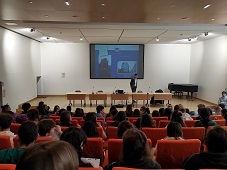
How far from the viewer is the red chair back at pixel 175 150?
275 cm

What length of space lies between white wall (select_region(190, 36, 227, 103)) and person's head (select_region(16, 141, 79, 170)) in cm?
1133

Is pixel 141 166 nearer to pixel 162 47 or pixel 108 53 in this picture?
pixel 108 53

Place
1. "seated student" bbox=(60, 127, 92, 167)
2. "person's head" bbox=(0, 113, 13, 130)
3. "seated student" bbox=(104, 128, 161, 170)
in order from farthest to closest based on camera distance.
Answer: "person's head" bbox=(0, 113, 13, 130)
"seated student" bbox=(60, 127, 92, 167)
"seated student" bbox=(104, 128, 161, 170)

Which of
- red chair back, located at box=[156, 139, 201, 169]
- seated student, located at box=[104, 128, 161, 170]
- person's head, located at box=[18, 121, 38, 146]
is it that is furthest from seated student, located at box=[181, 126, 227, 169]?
person's head, located at box=[18, 121, 38, 146]

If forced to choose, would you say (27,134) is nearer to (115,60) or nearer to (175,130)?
(175,130)

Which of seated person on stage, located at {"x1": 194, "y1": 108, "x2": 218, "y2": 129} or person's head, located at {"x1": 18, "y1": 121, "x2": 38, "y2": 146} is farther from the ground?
person's head, located at {"x1": 18, "y1": 121, "x2": 38, "y2": 146}

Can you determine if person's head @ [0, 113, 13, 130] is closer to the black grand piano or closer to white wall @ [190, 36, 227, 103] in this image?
white wall @ [190, 36, 227, 103]

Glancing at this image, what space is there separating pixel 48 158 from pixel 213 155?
180cm

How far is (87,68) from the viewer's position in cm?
1454

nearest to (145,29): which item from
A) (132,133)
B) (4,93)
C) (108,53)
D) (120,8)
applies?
(120,8)

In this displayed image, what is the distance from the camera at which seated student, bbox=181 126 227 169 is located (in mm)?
1995

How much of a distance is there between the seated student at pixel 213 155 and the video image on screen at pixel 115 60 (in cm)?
1237

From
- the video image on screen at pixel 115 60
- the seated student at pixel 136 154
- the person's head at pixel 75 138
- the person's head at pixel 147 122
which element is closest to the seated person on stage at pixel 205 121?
the person's head at pixel 147 122

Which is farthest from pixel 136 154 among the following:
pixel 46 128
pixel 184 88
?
pixel 184 88
